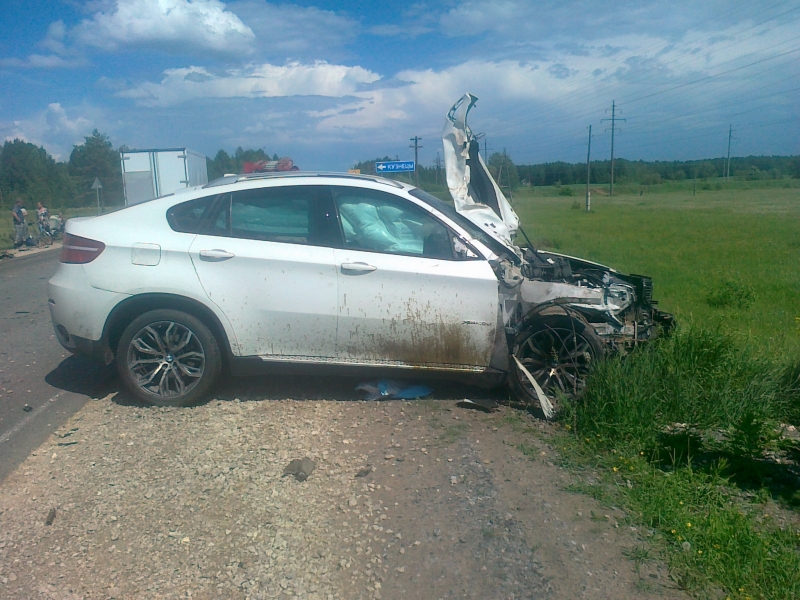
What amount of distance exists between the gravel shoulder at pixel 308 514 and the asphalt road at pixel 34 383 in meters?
0.23

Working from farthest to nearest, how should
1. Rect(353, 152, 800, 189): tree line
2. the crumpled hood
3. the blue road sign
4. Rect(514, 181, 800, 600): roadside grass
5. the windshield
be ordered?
Rect(353, 152, 800, 189): tree line → the blue road sign → the crumpled hood → the windshield → Rect(514, 181, 800, 600): roadside grass

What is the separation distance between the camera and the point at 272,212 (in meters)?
5.62

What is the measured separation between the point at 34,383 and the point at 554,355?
476 cm

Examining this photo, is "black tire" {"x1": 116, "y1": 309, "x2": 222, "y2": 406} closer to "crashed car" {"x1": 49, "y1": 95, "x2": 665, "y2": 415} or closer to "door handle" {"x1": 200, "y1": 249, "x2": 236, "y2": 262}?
"crashed car" {"x1": 49, "y1": 95, "x2": 665, "y2": 415}

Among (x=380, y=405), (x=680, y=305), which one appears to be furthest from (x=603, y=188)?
(x=380, y=405)

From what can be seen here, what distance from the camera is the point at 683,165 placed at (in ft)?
342

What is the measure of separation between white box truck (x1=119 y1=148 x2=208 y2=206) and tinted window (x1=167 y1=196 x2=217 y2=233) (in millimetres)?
20122

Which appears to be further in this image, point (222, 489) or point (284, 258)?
point (284, 258)

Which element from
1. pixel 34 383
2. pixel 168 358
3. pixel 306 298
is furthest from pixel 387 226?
pixel 34 383

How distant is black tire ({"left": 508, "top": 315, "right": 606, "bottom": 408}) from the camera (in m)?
5.43

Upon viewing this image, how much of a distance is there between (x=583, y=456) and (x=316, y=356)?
2171mm

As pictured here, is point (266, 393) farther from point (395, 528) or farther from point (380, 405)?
point (395, 528)

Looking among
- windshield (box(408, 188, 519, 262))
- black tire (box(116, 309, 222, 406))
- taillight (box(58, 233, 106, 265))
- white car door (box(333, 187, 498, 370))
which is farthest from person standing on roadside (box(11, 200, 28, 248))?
white car door (box(333, 187, 498, 370))

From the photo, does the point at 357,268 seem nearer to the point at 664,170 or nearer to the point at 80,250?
the point at 80,250
